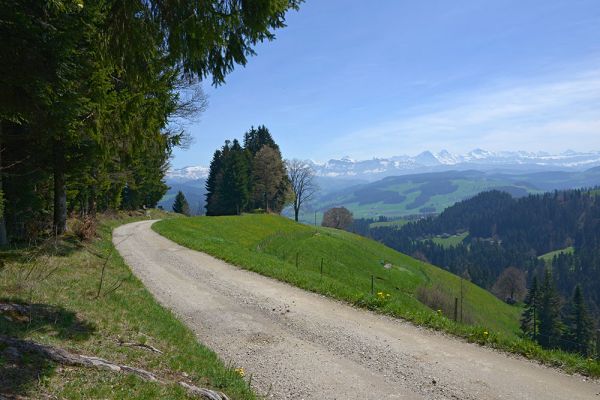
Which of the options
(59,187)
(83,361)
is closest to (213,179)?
(59,187)

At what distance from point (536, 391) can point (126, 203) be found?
6047 centimetres

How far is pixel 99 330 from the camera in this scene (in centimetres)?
790

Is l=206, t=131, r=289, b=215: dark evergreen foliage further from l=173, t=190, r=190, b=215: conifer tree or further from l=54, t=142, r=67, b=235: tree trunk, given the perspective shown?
l=54, t=142, r=67, b=235: tree trunk

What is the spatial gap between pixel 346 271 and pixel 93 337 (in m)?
35.9

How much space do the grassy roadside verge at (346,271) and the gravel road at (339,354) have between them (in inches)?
20.7

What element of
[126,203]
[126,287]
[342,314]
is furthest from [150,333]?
[126,203]

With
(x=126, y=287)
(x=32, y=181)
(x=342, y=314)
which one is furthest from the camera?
(x=32, y=181)

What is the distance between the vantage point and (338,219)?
121 metres

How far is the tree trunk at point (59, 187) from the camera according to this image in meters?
15.6

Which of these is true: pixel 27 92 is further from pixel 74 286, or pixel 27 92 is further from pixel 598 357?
pixel 598 357

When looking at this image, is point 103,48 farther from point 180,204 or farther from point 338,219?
point 338,219

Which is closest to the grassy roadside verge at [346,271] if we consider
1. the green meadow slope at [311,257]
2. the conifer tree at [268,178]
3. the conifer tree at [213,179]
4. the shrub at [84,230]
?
the green meadow slope at [311,257]

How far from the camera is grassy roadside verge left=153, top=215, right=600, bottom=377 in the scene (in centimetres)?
1013

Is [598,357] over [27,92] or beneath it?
beneath
